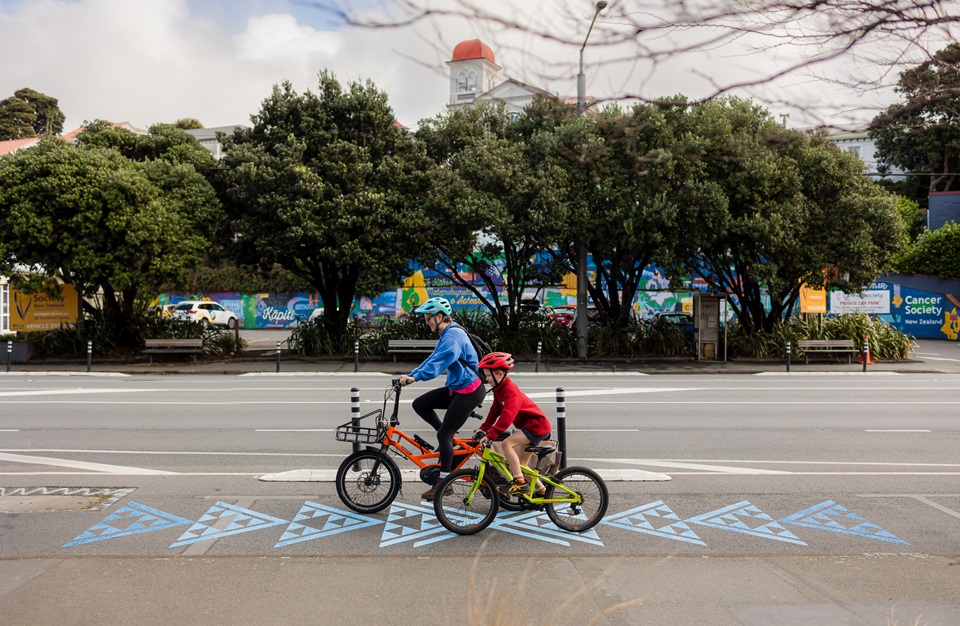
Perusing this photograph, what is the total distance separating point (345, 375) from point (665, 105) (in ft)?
57.0

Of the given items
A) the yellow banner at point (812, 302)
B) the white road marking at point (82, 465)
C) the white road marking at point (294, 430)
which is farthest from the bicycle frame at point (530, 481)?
the yellow banner at point (812, 302)

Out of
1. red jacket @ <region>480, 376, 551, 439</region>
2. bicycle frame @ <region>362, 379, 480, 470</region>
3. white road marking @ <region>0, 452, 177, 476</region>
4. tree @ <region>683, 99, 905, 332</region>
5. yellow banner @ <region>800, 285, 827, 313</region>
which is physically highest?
tree @ <region>683, 99, 905, 332</region>

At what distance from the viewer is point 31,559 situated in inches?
226

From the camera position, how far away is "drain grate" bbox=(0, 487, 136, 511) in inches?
298

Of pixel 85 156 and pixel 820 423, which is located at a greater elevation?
pixel 85 156

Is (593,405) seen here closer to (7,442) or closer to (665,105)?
(7,442)

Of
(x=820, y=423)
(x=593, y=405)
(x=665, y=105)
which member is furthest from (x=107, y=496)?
(x=820, y=423)

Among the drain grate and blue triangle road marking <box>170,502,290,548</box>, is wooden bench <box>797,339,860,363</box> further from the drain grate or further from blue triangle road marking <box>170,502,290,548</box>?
the drain grate

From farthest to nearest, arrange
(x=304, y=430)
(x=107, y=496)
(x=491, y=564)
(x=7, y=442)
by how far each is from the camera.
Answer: (x=304, y=430) < (x=7, y=442) < (x=107, y=496) < (x=491, y=564)

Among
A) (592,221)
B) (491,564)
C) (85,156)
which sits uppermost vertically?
(85,156)

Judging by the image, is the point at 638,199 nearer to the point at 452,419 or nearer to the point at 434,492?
the point at 452,419

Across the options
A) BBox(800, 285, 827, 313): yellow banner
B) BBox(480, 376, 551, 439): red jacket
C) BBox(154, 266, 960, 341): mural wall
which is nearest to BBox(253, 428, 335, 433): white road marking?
BBox(480, 376, 551, 439): red jacket

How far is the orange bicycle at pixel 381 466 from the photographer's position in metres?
6.76

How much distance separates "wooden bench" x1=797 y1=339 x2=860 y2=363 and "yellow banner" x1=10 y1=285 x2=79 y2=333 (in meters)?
22.8
